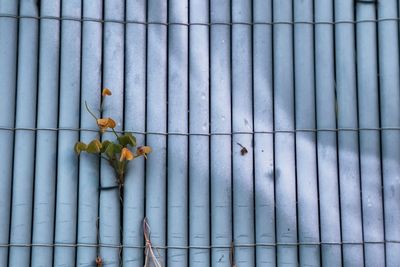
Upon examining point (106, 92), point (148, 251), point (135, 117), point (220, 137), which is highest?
point (106, 92)

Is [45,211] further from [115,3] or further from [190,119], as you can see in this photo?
[115,3]

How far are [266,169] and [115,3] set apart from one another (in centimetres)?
123

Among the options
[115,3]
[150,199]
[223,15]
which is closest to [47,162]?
[150,199]

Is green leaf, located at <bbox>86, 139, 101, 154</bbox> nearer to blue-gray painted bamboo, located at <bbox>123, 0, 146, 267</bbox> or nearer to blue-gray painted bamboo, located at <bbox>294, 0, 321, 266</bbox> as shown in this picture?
blue-gray painted bamboo, located at <bbox>123, 0, 146, 267</bbox>

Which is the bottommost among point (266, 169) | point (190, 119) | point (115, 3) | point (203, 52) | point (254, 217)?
point (254, 217)

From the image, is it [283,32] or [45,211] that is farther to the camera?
[283,32]

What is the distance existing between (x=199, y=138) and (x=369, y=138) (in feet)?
3.03

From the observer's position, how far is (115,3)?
13.2 ft

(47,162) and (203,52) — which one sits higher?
(203,52)

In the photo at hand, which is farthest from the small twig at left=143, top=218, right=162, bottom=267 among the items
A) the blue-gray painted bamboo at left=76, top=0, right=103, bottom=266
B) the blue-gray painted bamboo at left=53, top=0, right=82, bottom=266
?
the blue-gray painted bamboo at left=53, top=0, right=82, bottom=266

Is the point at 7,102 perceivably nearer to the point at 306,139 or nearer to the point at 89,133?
the point at 89,133

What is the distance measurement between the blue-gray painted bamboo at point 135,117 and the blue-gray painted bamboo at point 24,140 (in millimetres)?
493

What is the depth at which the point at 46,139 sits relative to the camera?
151 inches

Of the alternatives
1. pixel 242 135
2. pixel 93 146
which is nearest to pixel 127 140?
pixel 93 146
